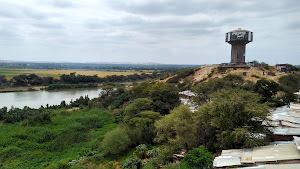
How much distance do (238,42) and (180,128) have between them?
32.5 meters

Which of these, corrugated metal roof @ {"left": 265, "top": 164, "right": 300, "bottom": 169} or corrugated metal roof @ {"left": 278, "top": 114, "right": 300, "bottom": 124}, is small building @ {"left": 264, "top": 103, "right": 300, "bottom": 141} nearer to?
corrugated metal roof @ {"left": 278, "top": 114, "right": 300, "bottom": 124}

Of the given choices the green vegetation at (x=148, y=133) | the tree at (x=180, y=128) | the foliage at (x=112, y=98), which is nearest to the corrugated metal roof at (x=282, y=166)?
the green vegetation at (x=148, y=133)

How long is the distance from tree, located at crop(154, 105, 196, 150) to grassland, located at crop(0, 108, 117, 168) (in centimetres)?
665

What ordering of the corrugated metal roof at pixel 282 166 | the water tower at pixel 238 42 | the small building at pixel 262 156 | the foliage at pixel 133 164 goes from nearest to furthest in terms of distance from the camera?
1. the corrugated metal roof at pixel 282 166
2. the small building at pixel 262 156
3. the foliage at pixel 133 164
4. the water tower at pixel 238 42

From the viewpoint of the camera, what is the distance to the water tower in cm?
3738

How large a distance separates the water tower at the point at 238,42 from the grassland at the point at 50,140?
28.3 m

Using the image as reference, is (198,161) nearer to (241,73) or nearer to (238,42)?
(241,73)

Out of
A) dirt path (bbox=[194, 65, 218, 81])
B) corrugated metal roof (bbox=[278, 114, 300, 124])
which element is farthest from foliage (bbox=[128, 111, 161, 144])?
dirt path (bbox=[194, 65, 218, 81])

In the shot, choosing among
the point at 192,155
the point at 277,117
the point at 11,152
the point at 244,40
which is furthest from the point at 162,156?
the point at 244,40

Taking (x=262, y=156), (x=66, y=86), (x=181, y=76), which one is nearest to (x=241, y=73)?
(x=181, y=76)

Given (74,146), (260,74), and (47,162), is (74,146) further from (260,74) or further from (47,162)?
(260,74)

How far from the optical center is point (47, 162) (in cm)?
1434

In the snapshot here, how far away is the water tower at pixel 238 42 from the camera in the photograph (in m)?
37.4

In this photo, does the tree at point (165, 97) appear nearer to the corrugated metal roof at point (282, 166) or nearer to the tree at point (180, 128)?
the tree at point (180, 128)
